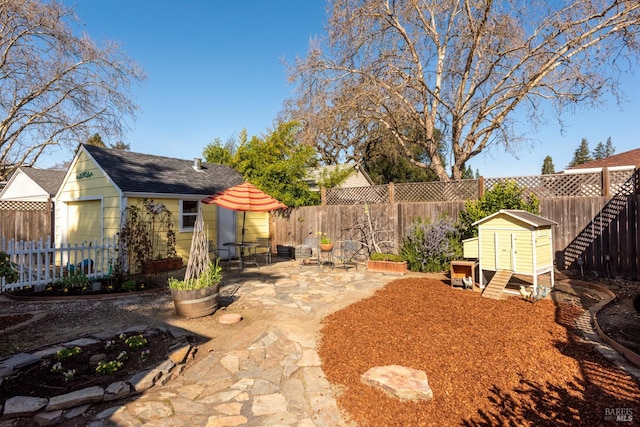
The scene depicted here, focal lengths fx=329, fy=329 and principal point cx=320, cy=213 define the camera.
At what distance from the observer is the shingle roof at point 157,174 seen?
31.0 feet

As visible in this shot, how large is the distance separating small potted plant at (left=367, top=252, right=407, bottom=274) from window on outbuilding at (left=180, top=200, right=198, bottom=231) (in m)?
5.80

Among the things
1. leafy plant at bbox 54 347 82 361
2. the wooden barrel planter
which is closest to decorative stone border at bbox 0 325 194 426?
leafy plant at bbox 54 347 82 361

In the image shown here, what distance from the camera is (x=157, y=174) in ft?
35.7

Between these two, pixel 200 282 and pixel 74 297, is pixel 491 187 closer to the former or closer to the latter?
pixel 200 282

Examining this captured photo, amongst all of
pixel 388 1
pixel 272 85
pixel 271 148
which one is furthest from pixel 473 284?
pixel 272 85

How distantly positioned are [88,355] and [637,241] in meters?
9.77

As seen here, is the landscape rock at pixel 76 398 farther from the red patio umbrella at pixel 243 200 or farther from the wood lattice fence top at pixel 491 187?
the wood lattice fence top at pixel 491 187

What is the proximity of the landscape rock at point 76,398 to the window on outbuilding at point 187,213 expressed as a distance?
789cm

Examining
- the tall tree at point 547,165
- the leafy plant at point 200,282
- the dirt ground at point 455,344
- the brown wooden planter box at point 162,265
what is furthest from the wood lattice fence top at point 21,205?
the tall tree at point 547,165

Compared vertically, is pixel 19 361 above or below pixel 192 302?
below

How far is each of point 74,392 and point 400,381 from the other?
9.25ft

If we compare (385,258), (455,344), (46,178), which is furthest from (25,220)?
(455,344)

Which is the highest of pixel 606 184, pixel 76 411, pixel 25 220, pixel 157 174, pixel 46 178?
pixel 46 178

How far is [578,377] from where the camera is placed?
3.05 m
